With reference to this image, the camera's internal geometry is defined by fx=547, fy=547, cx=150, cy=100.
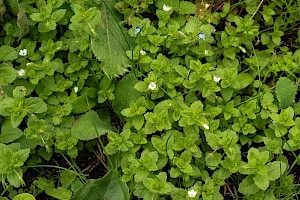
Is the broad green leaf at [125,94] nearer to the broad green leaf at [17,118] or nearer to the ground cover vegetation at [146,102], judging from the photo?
the ground cover vegetation at [146,102]

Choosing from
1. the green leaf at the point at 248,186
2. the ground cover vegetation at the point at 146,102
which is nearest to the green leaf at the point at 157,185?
the ground cover vegetation at the point at 146,102

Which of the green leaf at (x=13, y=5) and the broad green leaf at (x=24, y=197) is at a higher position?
the green leaf at (x=13, y=5)

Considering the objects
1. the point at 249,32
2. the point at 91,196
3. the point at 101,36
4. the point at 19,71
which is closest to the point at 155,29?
the point at 101,36

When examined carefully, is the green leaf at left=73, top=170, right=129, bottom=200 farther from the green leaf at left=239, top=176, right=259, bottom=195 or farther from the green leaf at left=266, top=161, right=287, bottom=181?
the green leaf at left=266, top=161, right=287, bottom=181

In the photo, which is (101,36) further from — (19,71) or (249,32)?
(249,32)

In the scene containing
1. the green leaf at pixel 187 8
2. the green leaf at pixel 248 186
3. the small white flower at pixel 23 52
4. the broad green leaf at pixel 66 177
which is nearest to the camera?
the green leaf at pixel 248 186

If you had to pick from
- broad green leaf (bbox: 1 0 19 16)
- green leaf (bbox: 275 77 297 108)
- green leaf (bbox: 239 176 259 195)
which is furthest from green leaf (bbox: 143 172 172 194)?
broad green leaf (bbox: 1 0 19 16)
